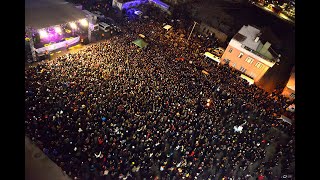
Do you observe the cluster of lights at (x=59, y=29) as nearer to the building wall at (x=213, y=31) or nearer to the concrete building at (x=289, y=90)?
the building wall at (x=213, y=31)

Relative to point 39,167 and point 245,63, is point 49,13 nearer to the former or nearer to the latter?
point 39,167

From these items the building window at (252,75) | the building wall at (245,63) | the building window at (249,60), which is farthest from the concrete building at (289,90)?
the building window at (249,60)

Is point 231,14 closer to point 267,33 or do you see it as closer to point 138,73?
point 267,33

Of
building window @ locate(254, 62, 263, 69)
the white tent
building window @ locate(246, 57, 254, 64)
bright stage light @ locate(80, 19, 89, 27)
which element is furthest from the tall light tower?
building window @ locate(254, 62, 263, 69)
